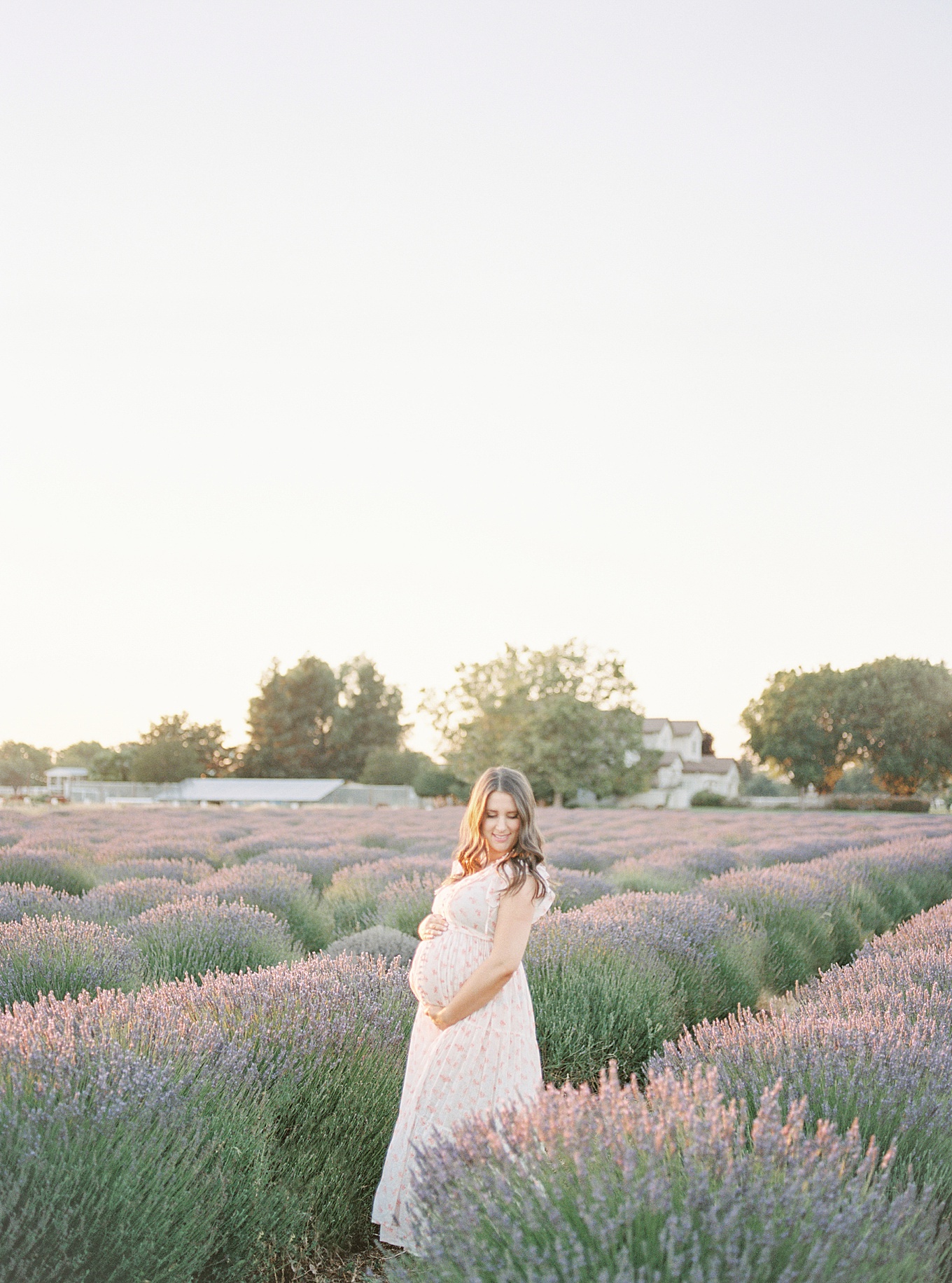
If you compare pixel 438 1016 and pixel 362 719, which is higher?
pixel 362 719

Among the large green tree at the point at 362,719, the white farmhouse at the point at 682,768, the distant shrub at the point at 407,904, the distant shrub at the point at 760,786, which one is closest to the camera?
the distant shrub at the point at 407,904

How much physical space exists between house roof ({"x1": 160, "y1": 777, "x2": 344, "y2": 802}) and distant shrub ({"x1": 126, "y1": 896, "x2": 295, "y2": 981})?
4747 centimetres

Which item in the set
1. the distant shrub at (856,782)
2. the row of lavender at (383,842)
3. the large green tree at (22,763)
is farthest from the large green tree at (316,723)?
the row of lavender at (383,842)

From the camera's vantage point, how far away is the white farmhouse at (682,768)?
54656 millimetres

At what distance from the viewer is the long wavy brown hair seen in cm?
267

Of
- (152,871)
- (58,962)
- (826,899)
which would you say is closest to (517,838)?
(58,962)

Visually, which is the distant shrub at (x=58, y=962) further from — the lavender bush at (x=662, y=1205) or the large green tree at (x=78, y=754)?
the large green tree at (x=78, y=754)

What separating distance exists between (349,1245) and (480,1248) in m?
A: 1.52

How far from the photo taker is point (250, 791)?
56906 mm

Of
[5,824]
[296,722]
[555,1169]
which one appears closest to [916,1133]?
[555,1169]

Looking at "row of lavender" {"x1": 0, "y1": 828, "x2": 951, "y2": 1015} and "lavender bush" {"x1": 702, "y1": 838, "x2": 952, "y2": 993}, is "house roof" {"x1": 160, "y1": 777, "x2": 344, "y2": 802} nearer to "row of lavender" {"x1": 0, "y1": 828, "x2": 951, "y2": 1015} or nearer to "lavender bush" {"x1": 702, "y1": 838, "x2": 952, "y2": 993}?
"lavender bush" {"x1": 702, "y1": 838, "x2": 952, "y2": 993}

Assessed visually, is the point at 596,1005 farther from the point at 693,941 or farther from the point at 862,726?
the point at 862,726

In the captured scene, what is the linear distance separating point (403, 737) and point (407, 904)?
6706 cm

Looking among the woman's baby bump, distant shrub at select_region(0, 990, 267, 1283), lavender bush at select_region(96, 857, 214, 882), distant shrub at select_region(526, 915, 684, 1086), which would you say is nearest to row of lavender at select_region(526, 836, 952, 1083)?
distant shrub at select_region(526, 915, 684, 1086)
